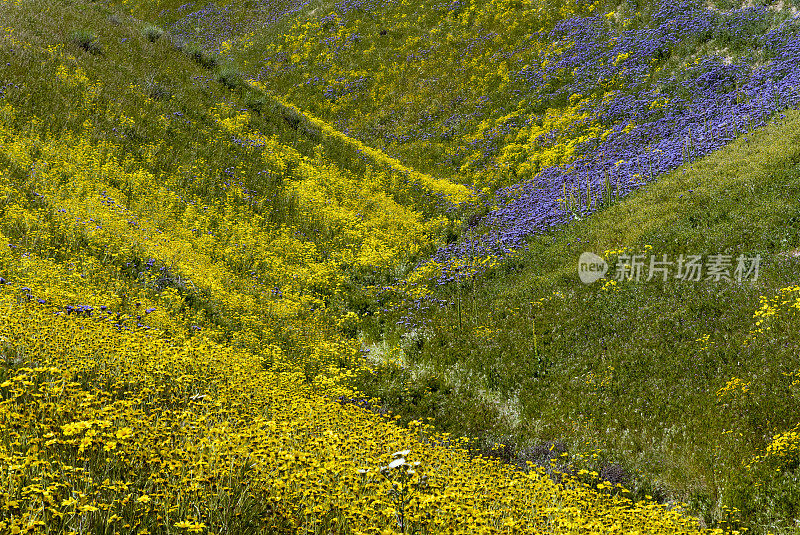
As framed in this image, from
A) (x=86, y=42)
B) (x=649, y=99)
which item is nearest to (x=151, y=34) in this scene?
(x=86, y=42)

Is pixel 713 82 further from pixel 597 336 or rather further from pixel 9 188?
pixel 9 188

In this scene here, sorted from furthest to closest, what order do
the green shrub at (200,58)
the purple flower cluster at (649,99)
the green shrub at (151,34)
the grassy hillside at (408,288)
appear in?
the green shrub at (200,58) → the green shrub at (151,34) → the purple flower cluster at (649,99) → the grassy hillside at (408,288)

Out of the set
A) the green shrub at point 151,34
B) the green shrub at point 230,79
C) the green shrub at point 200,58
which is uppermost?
the green shrub at point 151,34

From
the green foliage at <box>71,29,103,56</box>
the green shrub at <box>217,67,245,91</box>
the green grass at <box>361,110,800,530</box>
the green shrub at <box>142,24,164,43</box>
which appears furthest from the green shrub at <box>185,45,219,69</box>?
the green grass at <box>361,110,800,530</box>

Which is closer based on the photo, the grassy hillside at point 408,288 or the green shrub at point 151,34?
the grassy hillside at point 408,288

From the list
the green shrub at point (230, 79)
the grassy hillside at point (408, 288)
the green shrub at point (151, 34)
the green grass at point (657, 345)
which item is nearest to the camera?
the grassy hillside at point (408, 288)

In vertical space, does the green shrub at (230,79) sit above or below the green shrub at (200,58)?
below

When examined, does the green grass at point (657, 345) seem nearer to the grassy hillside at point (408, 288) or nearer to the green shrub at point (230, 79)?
the grassy hillside at point (408, 288)

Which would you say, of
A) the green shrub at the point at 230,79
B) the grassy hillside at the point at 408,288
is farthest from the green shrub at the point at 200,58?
the green shrub at the point at 230,79
